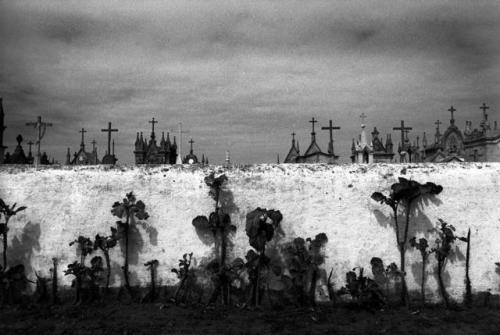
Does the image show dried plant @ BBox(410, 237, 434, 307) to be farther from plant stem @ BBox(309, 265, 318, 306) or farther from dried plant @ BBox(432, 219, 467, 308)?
plant stem @ BBox(309, 265, 318, 306)

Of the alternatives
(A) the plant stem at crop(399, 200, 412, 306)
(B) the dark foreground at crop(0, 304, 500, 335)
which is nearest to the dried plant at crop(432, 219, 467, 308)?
(B) the dark foreground at crop(0, 304, 500, 335)

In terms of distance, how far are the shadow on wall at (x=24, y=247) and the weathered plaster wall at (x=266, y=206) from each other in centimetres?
2

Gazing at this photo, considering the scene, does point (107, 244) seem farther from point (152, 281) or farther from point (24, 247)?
point (24, 247)

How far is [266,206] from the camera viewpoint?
823cm

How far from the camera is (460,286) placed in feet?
26.1

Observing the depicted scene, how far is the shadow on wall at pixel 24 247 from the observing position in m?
8.12

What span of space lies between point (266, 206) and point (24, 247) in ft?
16.8

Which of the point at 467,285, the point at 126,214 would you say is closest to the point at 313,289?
the point at 467,285

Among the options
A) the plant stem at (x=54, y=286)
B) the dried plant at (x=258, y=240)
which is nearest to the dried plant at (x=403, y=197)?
the dried plant at (x=258, y=240)

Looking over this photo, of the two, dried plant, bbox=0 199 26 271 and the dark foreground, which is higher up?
dried plant, bbox=0 199 26 271

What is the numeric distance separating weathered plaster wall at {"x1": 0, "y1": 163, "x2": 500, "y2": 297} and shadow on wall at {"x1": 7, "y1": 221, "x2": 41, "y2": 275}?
21 mm

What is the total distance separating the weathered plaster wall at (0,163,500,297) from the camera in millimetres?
8016

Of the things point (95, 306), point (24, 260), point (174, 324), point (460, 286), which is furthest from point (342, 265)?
point (24, 260)

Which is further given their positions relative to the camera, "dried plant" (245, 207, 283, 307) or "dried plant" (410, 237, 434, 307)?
"dried plant" (410, 237, 434, 307)
